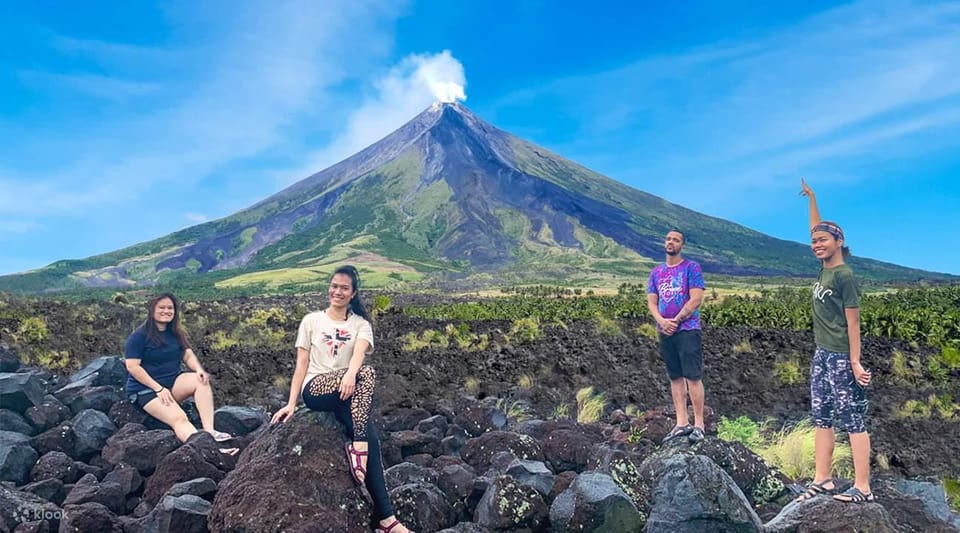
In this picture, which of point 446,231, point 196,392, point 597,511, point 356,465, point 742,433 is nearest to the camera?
point 597,511

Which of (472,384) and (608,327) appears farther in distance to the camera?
(608,327)

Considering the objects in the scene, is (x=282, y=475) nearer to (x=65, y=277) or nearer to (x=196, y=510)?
(x=196, y=510)

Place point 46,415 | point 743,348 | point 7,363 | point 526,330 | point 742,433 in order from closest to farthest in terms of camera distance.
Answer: point 46,415, point 742,433, point 7,363, point 743,348, point 526,330

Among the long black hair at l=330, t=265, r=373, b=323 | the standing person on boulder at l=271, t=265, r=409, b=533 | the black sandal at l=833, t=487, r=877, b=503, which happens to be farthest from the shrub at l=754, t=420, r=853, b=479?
the long black hair at l=330, t=265, r=373, b=323

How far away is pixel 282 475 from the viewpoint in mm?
3701

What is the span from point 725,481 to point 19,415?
18.0 feet

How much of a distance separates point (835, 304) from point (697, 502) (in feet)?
5.51

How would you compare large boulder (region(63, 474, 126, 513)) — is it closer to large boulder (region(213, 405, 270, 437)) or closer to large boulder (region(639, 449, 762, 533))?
large boulder (region(213, 405, 270, 437))

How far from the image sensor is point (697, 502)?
3.55m

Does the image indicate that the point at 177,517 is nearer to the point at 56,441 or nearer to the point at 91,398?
the point at 56,441

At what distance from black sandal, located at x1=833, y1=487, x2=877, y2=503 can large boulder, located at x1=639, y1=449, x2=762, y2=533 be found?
23.0 inches

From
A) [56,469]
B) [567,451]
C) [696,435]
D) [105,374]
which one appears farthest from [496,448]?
[105,374]

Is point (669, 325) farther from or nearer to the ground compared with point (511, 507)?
farther from the ground

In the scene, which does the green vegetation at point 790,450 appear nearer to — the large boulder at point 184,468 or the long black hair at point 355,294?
the long black hair at point 355,294
